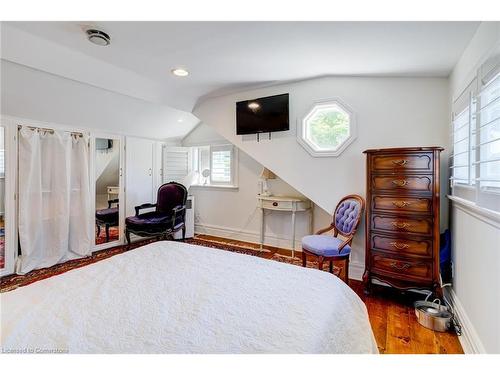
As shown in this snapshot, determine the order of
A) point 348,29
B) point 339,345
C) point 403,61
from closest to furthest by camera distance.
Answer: point 339,345
point 348,29
point 403,61

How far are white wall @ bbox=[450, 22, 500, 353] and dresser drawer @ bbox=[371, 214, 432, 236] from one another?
230mm

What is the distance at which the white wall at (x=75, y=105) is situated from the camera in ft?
8.45

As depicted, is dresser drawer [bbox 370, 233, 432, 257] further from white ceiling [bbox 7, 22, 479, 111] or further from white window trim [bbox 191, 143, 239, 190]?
white window trim [bbox 191, 143, 239, 190]

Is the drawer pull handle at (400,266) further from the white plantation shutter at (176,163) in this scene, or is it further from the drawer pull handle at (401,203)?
the white plantation shutter at (176,163)

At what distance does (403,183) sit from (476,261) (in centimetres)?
82

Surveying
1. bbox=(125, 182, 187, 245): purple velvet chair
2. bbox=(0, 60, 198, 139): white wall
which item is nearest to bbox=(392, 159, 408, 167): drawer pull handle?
bbox=(125, 182, 187, 245): purple velvet chair

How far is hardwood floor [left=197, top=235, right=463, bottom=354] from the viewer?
5.88ft

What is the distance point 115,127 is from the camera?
3.78 m

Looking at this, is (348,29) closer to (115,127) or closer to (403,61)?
(403,61)

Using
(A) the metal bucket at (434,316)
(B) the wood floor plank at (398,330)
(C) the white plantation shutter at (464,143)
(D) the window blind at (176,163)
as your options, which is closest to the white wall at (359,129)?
(C) the white plantation shutter at (464,143)

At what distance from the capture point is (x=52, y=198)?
10.7ft
